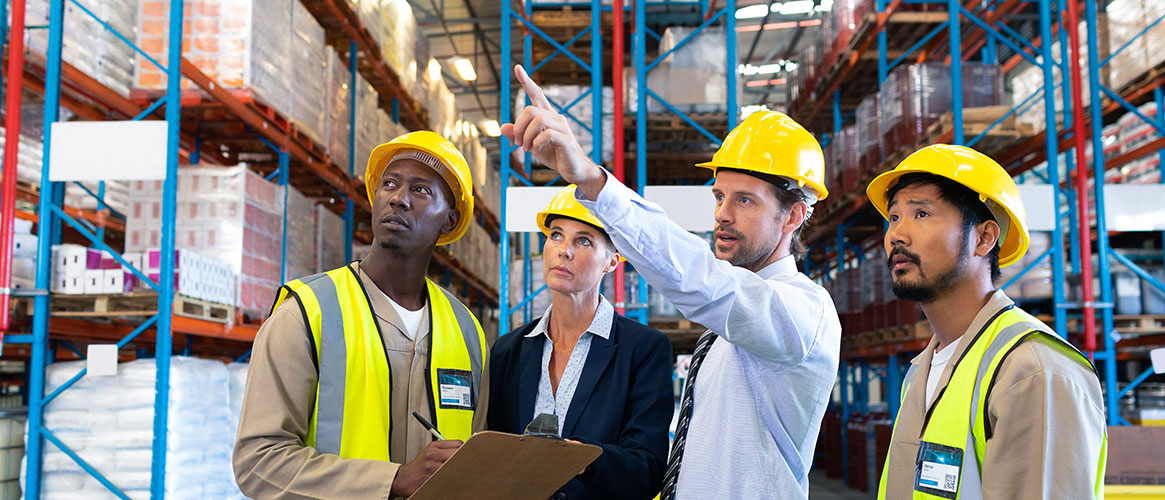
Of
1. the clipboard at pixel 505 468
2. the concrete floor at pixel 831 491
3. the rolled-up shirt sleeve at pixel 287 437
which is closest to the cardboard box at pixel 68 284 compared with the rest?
the rolled-up shirt sleeve at pixel 287 437

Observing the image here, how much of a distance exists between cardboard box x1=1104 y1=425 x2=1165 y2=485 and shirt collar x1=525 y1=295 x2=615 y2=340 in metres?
4.14

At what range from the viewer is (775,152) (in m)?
2.35

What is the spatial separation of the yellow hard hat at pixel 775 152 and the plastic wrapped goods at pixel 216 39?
16.7ft

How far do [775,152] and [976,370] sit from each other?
30.1 inches

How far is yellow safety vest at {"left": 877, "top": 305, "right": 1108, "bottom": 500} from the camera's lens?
1862mm

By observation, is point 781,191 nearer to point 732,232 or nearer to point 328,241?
point 732,232

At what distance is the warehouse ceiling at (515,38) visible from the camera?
17.4m

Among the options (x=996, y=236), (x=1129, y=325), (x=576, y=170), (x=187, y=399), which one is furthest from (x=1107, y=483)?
(x=187, y=399)

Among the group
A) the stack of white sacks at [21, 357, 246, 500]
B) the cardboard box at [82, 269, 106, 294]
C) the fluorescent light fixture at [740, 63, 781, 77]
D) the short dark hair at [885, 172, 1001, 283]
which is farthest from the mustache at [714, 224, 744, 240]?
the fluorescent light fixture at [740, 63, 781, 77]

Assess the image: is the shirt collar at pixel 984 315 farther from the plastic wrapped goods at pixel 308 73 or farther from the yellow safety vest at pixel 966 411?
the plastic wrapped goods at pixel 308 73

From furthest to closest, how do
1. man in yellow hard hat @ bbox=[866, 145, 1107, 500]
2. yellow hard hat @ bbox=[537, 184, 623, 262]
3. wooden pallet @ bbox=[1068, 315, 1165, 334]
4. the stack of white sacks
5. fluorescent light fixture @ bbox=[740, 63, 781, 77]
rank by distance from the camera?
fluorescent light fixture @ bbox=[740, 63, 781, 77] → wooden pallet @ bbox=[1068, 315, 1165, 334] → the stack of white sacks → yellow hard hat @ bbox=[537, 184, 623, 262] → man in yellow hard hat @ bbox=[866, 145, 1107, 500]

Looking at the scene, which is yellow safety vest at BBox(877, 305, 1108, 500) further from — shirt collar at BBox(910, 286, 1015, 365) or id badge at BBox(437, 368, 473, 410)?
id badge at BBox(437, 368, 473, 410)

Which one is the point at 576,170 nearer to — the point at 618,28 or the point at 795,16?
the point at 618,28

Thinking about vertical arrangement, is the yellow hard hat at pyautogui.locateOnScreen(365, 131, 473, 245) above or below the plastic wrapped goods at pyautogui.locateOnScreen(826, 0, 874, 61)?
below
